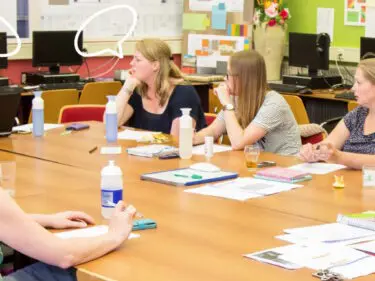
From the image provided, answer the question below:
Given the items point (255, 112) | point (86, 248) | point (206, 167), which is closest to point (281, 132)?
point (255, 112)

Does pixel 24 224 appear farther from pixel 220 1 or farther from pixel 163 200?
pixel 220 1

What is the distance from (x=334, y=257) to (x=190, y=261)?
1.40 ft

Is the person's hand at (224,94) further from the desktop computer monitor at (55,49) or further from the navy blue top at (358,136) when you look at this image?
the desktop computer monitor at (55,49)

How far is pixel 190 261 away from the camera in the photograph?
2404 mm

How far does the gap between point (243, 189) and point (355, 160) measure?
0.72 metres

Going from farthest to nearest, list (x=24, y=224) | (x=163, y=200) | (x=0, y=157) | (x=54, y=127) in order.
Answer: (x=54, y=127) < (x=0, y=157) < (x=163, y=200) < (x=24, y=224)

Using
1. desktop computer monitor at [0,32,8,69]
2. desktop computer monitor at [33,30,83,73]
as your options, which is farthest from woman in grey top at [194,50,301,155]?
desktop computer monitor at [33,30,83,73]

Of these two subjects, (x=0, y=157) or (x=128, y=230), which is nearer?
(x=128, y=230)

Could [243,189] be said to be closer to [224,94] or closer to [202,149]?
[202,149]

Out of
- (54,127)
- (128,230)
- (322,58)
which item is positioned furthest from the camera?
(322,58)

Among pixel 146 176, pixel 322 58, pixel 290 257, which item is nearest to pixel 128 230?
pixel 290 257

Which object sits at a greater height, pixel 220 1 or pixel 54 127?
pixel 220 1

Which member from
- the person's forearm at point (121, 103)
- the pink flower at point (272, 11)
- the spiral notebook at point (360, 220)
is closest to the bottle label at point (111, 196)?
the spiral notebook at point (360, 220)

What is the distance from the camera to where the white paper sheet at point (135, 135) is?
4.54 meters
